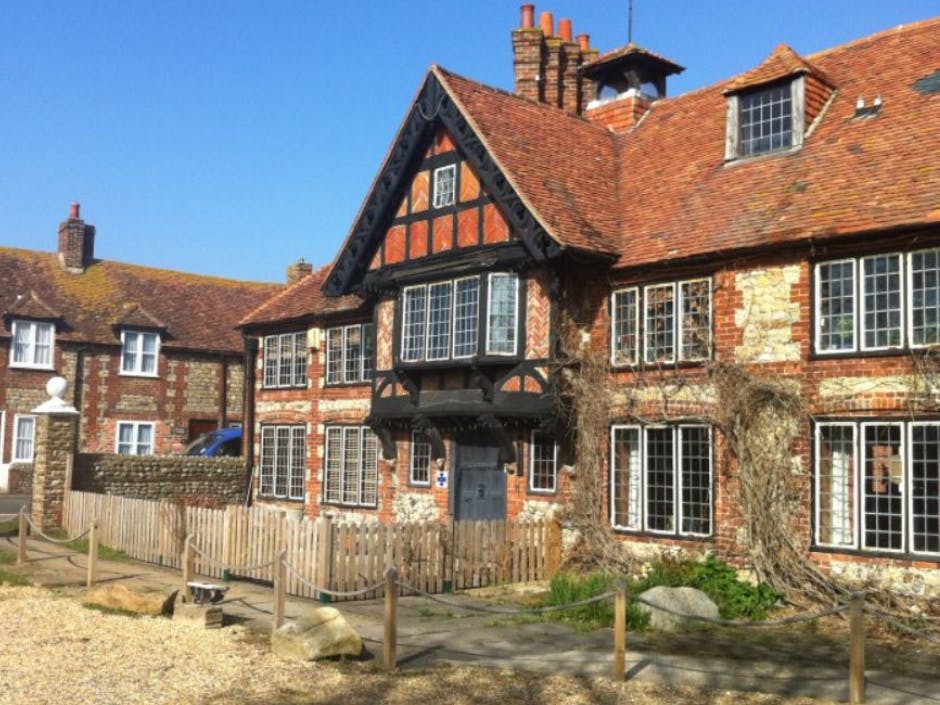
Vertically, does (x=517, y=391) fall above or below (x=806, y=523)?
above

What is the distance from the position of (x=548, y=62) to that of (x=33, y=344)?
921 inches

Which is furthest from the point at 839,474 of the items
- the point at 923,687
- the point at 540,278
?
the point at 540,278

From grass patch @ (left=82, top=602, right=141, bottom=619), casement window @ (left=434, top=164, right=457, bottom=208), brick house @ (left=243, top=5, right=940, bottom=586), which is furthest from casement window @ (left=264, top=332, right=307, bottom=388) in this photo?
grass patch @ (left=82, top=602, right=141, bottom=619)

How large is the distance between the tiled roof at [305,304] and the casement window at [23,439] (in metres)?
14.6

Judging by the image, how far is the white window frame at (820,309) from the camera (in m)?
14.8

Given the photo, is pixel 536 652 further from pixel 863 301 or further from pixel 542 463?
pixel 542 463

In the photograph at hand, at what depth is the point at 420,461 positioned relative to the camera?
72.2 feet

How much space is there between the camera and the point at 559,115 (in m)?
22.6

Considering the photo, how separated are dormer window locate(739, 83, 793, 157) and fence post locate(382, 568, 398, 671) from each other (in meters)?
11.6

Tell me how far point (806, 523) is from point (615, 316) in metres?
5.08

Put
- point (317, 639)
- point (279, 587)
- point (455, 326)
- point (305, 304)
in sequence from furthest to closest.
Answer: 1. point (305, 304)
2. point (455, 326)
3. point (279, 587)
4. point (317, 639)

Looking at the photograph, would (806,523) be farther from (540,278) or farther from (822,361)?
(540,278)

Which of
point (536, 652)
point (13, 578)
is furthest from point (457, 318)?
point (13, 578)

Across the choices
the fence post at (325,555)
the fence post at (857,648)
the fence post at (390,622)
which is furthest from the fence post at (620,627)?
the fence post at (325,555)
